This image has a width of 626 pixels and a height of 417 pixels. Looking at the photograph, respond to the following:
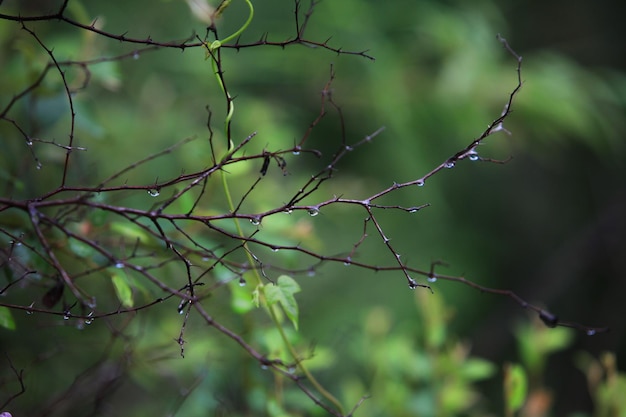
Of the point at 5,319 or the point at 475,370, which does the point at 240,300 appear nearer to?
the point at 5,319

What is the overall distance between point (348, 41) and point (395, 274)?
3.35ft

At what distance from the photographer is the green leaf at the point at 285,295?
2.59ft

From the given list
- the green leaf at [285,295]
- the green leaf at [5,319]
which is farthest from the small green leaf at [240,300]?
the green leaf at [5,319]

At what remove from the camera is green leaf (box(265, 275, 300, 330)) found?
31.0 inches

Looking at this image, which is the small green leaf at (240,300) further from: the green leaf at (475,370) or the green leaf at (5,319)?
the green leaf at (475,370)

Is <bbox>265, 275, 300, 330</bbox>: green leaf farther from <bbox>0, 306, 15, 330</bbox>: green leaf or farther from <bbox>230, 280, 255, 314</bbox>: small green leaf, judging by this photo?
<bbox>0, 306, 15, 330</bbox>: green leaf

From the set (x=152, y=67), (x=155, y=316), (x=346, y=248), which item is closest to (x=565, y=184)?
(x=346, y=248)

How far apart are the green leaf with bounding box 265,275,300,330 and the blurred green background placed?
30 cm

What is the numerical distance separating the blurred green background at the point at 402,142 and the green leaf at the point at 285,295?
0.98 feet

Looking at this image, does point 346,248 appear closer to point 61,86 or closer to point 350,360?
point 350,360

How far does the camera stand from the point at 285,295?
0.80m

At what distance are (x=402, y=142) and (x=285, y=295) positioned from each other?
1193 millimetres

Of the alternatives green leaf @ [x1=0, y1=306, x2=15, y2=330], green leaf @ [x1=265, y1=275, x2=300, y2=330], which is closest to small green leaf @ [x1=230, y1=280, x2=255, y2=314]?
green leaf @ [x1=265, y1=275, x2=300, y2=330]

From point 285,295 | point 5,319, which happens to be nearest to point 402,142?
point 285,295
